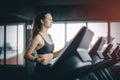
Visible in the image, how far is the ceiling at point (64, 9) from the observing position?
10.3 metres

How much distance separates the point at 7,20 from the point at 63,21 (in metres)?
2.00

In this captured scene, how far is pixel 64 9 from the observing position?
10.5 meters

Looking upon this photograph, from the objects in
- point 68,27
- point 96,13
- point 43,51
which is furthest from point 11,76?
point 43,51

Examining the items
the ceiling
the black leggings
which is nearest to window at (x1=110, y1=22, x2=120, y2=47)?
the ceiling

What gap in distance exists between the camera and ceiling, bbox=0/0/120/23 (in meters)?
10.3

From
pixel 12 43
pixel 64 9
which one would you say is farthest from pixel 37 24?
pixel 12 43

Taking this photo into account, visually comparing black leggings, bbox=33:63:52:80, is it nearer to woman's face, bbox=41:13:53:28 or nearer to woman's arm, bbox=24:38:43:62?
woman's arm, bbox=24:38:43:62

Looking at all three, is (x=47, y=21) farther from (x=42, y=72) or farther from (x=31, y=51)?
(x=42, y=72)

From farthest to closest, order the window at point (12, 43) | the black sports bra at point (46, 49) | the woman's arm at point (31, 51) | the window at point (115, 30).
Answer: the window at point (12, 43), the window at point (115, 30), the black sports bra at point (46, 49), the woman's arm at point (31, 51)

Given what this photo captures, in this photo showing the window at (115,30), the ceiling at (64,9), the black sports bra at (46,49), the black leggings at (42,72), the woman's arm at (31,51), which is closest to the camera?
the black leggings at (42,72)

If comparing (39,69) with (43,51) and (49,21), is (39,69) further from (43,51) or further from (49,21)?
(49,21)

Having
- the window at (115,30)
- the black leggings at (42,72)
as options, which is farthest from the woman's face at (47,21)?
the window at (115,30)

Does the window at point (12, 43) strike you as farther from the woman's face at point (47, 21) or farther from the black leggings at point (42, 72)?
the black leggings at point (42, 72)

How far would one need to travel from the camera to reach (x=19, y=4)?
10.3 metres
